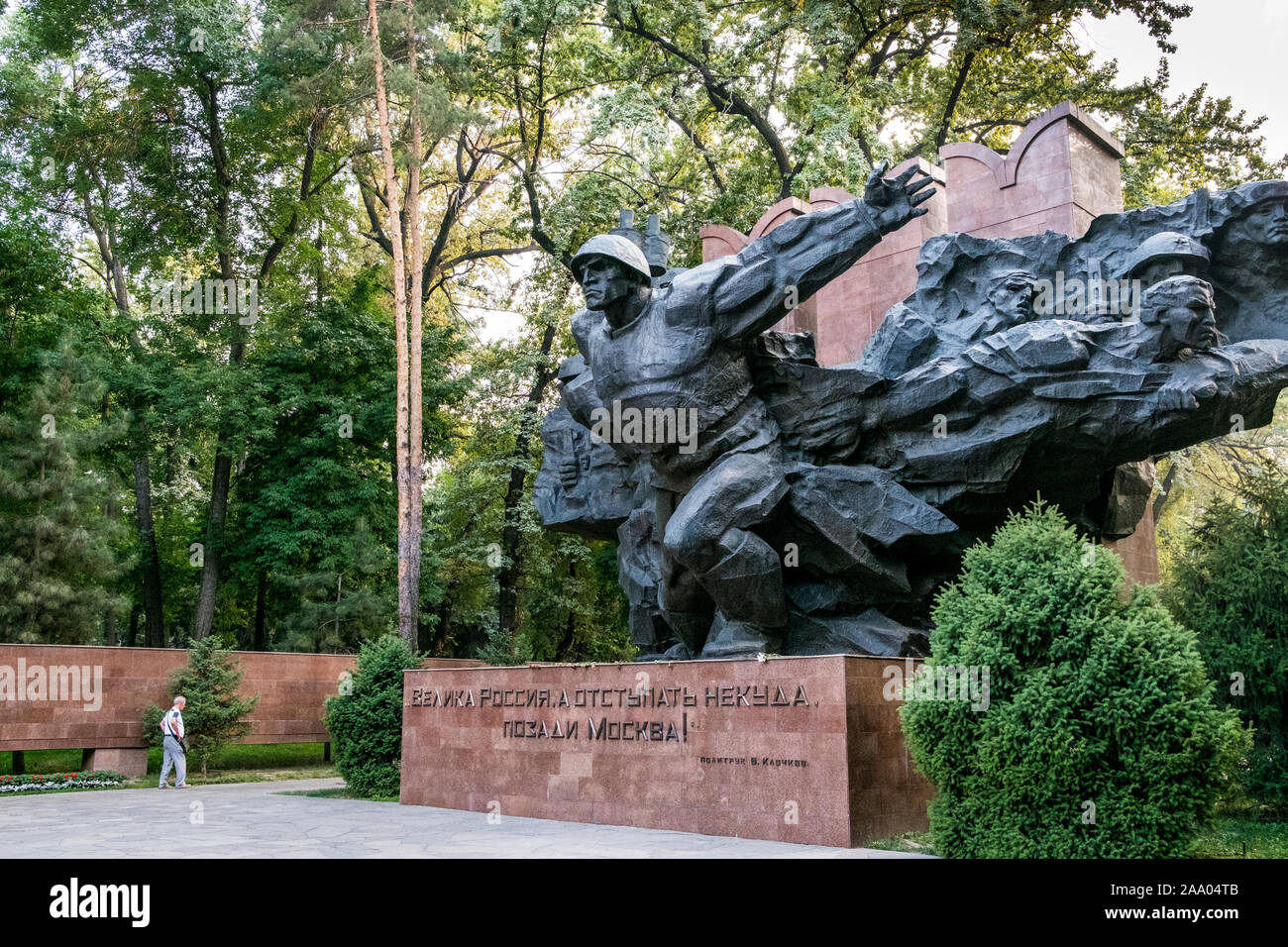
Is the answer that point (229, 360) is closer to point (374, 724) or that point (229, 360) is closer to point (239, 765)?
point (239, 765)

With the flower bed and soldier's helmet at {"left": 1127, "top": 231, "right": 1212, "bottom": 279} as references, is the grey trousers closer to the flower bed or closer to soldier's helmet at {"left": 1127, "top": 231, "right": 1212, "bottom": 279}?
the flower bed

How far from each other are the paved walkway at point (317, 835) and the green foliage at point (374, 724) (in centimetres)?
74

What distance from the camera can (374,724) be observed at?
1634 centimetres

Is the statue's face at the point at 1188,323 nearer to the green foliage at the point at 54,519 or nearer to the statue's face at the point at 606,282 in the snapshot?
the statue's face at the point at 606,282

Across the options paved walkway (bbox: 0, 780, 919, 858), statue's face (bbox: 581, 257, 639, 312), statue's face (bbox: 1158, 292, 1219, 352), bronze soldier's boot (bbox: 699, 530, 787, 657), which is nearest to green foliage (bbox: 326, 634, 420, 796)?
paved walkway (bbox: 0, 780, 919, 858)

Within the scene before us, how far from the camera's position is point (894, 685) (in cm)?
1008

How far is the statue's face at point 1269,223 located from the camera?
1180 centimetres

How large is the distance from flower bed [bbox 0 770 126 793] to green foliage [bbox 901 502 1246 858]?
15083 mm

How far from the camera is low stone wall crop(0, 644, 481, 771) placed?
59.7 ft

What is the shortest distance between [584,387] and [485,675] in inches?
149

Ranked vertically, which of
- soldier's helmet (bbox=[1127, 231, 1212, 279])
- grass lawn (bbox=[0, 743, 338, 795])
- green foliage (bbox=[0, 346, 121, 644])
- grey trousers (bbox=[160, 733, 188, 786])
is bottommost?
grass lawn (bbox=[0, 743, 338, 795])

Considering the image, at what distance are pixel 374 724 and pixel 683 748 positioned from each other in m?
6.99

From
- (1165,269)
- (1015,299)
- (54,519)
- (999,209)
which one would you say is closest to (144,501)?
(54,519)

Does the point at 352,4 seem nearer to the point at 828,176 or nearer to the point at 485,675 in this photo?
the point at 828,176
